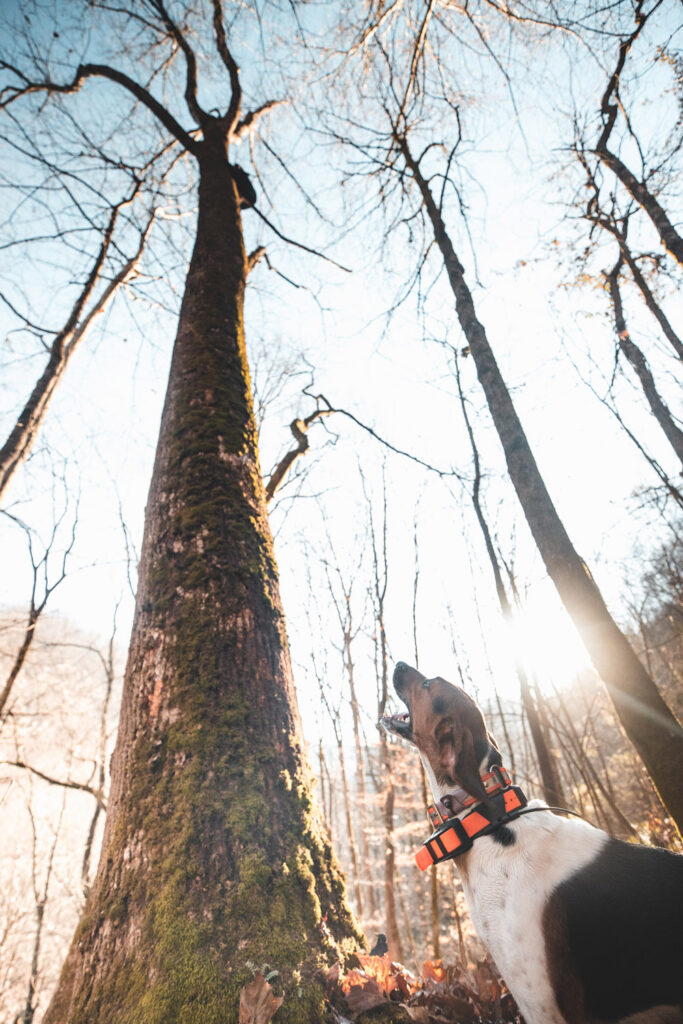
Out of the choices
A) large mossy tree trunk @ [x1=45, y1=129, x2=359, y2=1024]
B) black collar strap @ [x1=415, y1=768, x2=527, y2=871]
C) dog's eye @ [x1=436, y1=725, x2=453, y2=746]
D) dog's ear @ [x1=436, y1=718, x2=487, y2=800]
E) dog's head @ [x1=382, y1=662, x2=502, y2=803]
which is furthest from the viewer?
dog's eye @ [x1=436, y1=725, x2=453, y2=746]

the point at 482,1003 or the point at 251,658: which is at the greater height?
the point at 251,658

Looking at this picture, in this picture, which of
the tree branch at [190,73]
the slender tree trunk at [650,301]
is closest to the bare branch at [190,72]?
the tree branch at [190,73]

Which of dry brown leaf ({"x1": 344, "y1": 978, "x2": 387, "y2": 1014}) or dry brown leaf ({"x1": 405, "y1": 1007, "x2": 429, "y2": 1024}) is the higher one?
dry brown leaf ({"x1": 344, "y1": 978, "x2": 387, "y2": 1014})

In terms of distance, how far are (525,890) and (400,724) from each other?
135 cm

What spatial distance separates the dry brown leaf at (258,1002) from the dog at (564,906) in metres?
1.30

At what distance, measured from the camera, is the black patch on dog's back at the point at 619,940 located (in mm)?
1785

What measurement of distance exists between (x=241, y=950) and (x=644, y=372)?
1519 cm

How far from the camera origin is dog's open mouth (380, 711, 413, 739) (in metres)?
3.26

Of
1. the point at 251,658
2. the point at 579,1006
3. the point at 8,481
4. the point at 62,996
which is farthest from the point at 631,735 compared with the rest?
the point at 8,481

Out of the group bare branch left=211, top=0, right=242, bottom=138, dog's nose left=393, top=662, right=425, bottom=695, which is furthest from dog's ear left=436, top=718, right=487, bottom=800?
bare branch left=211, top=0, right=242, bottom=138

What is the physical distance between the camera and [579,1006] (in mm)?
1811

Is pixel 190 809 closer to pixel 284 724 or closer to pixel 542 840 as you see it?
pixel 284 724

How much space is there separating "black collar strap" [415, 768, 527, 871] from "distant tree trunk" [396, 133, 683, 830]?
2304mm

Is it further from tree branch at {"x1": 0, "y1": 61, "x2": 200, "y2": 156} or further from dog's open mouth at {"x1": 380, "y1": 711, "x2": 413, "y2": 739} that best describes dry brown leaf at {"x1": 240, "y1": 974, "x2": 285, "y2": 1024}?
tree branch at {"x1": 0, "y1": 61, "x2": 200, "y2": 156}
